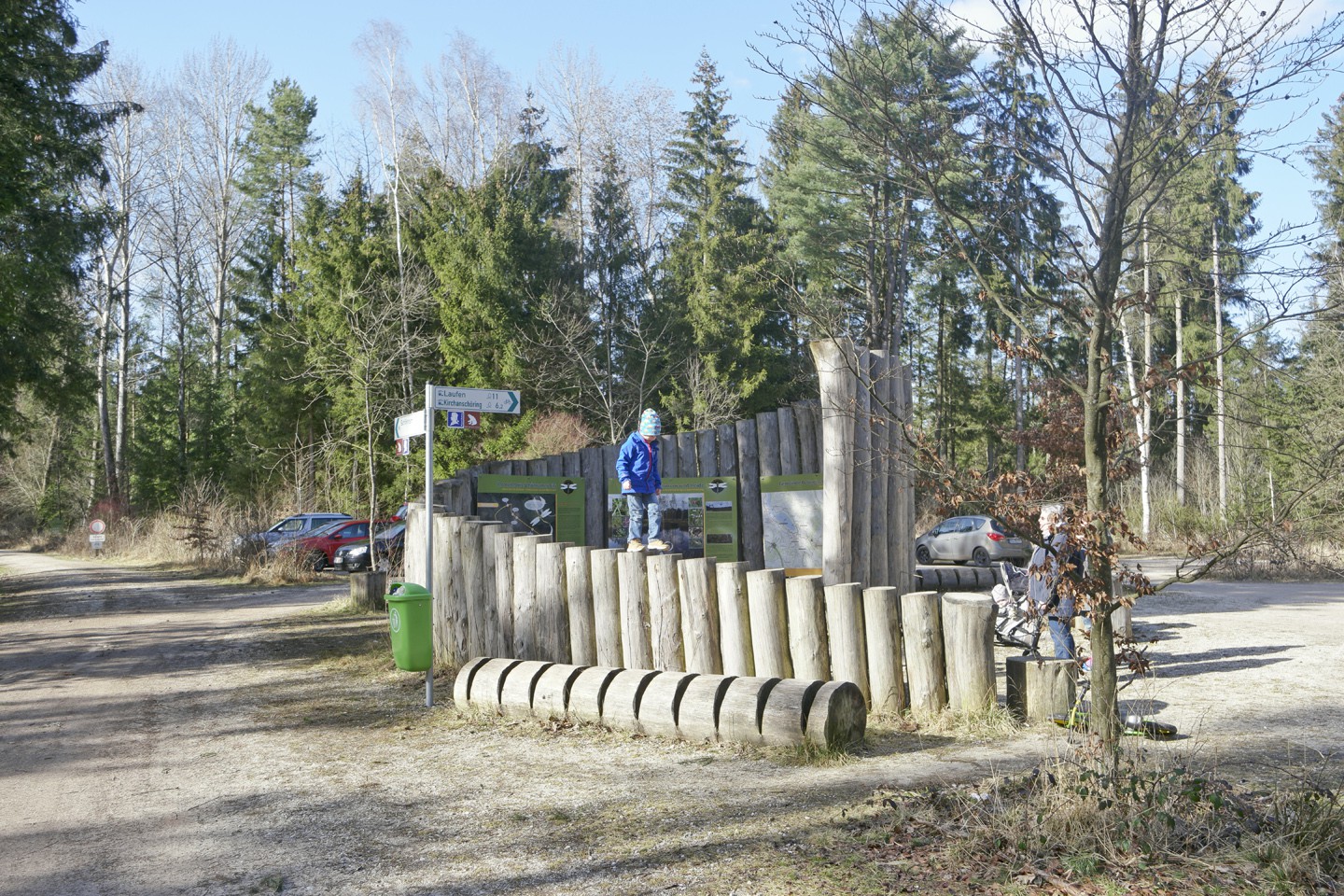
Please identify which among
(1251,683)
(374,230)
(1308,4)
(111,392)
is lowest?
(1251,683)

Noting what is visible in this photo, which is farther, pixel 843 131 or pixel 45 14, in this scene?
pixel 45 14

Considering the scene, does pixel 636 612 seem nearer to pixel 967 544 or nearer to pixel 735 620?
pixel 735 620

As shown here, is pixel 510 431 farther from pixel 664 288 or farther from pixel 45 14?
pixel 45 14

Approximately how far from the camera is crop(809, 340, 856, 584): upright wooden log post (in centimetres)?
893

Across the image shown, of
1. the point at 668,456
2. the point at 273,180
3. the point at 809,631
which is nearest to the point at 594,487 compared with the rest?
the point at 668,456

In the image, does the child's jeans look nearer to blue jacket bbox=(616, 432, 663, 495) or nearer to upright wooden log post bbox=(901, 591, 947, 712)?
blue jacket bbox=(616, 432, 663, 495)

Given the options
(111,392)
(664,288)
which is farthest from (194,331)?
(664,288)

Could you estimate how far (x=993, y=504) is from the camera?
5.01 meters

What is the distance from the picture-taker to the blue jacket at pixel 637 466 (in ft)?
37.4

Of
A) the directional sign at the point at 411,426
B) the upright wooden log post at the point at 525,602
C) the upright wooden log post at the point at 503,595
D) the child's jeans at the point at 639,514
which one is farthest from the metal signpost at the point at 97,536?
the upright wooden log post at the point at 525,602

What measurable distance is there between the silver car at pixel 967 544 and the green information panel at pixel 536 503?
38.7ft

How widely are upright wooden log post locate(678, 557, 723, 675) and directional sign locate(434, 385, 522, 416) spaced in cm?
222

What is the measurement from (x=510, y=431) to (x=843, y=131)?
25.9 m

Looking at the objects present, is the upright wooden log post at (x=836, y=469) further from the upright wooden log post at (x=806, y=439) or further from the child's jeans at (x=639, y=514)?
the child's jeans at (x=639, y=514)
